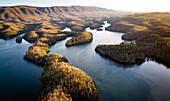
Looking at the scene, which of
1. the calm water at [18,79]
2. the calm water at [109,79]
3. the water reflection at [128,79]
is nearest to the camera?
the water reflection at [128,79]

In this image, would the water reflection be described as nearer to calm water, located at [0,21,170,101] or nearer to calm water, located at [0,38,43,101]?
calm water, located at [0,21,170,101]

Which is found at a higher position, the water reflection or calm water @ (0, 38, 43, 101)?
the water reflection

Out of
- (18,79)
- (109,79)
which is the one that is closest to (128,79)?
(109,79)

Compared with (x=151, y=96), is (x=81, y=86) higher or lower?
higher

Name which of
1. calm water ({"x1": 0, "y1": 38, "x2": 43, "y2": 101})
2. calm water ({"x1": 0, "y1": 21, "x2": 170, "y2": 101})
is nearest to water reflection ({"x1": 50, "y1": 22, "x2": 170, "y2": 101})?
calm water ({"x1": 0, "y1": 21, "x2": 170, "y2": 101})

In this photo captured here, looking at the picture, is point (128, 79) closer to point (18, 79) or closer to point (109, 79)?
point (109, 79)

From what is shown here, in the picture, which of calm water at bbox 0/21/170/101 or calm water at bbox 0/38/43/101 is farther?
calm water at bbox 0/38/43/101

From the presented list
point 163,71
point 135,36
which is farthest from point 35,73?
point 135,36

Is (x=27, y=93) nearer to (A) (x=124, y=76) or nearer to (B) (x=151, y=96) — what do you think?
(A) (x=124, y=76)

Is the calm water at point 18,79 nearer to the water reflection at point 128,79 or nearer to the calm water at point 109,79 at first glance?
the calm water at point 109,79

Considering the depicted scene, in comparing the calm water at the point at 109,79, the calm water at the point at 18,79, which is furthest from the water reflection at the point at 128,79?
the calm water at the point at 18,79

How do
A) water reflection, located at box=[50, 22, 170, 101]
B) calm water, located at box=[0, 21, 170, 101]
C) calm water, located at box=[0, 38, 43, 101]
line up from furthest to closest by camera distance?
1. calm water, located at box=[0, 38, 43, 101]
2. calm water, located at box=[0, 21, 170, 101]
3. water reflection, located at box=[50, 22, 170, 101]
